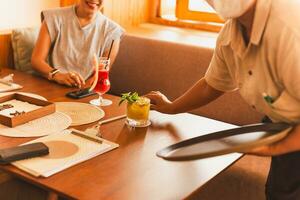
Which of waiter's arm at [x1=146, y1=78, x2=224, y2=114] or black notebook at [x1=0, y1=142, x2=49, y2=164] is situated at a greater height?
waiter's arm at [x1=146, y1=78, x2=224, y2=114]

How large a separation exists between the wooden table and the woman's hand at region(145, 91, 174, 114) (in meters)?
0.04

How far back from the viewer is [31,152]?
3.97 ft

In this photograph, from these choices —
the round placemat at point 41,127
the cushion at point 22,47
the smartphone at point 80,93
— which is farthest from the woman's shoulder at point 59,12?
the round placemat at point 41,127

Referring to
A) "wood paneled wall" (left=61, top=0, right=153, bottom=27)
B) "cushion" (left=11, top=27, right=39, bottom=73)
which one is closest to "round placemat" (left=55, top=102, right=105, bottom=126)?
"cushion" (left=11, top=27, right=39, bottom=73)

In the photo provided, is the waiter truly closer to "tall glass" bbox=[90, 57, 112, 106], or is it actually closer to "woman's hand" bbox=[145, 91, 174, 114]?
"woman's hand" bbox=[145, 91, 174, 114]

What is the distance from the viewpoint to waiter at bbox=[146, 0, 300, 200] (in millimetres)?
1052

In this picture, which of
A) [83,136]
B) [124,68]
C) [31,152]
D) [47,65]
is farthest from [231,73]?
[124,68]

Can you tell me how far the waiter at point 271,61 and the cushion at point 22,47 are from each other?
5.27 feet

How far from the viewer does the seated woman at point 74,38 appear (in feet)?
7.35

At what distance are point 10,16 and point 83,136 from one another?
1.71 metres

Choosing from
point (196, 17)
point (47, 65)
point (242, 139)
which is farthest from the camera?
point (196, 17)

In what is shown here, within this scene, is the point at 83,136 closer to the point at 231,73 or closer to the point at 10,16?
the point at 231,73

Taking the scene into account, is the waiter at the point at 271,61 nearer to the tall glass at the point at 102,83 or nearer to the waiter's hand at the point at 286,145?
the waiter's hand at the point at 286,145

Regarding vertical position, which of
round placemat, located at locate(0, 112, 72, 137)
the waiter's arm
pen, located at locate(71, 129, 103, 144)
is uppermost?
the waiter's arm
